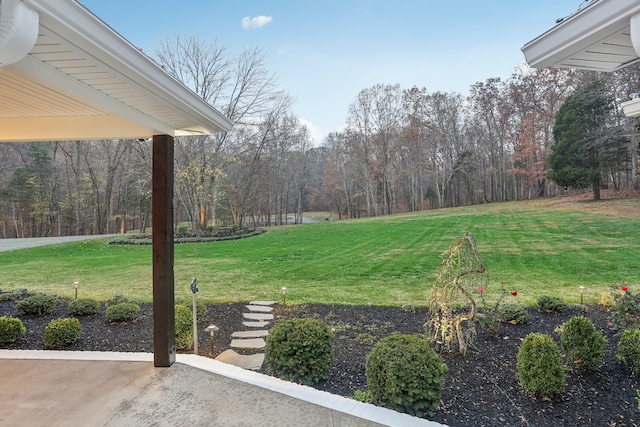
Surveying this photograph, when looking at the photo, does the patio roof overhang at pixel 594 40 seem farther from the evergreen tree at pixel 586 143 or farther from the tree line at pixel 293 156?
the evergreen tree at pixel 586 143

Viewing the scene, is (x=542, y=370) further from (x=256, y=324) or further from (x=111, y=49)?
(x=111, y=49)

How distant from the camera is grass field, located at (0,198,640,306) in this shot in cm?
621

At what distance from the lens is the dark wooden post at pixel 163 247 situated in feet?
9.01

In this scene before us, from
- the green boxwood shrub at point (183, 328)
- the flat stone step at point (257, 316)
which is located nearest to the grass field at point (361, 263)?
the flat stone step at point (257, 316)

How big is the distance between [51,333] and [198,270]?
16.6ft

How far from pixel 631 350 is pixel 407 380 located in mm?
2112

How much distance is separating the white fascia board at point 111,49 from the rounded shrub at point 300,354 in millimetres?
1827

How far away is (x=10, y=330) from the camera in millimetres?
3545

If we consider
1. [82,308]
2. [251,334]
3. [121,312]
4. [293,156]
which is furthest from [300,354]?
[293,156]

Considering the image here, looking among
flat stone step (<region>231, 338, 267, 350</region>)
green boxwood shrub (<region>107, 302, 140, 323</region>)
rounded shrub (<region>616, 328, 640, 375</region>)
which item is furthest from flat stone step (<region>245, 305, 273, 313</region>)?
rounded shrub (<region>616, 328, 640, 375</region>)

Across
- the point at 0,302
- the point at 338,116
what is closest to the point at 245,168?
the point at 338,116

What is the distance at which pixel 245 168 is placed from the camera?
20453 millimetres

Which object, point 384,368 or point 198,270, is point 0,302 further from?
point 384,368

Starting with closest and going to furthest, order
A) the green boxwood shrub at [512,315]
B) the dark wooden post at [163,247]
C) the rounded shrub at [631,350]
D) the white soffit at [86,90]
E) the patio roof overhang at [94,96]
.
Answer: the patio roof overhang at [94,96], the white soffit at [86,90], the dark wooden post at [163,247], the rounded shrub at [631,350], the green boxwood shrub at [512,315]
